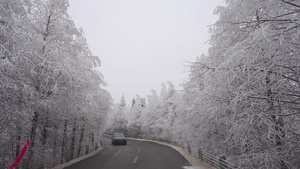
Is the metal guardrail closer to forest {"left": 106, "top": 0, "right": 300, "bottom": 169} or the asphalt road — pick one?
forest {"left": 106, "top": 0, "right": 300, "bottom": 169}

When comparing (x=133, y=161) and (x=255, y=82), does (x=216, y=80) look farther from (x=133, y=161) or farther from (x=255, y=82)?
(x=133, y=161)

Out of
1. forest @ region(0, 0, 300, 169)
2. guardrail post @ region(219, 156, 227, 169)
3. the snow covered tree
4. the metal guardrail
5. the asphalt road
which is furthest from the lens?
the asphalt road

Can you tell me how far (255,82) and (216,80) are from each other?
5.22 feet

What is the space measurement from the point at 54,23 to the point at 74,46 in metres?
1.45

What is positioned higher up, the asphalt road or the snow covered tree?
the snow covered tree

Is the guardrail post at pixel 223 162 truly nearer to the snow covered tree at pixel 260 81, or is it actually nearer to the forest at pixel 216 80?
the forest at pixel 216 80

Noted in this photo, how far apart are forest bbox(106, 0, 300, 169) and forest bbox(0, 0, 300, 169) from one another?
0.09 feet

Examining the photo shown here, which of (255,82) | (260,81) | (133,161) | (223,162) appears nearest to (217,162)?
(223,162)

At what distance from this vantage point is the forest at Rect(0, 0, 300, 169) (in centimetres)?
361

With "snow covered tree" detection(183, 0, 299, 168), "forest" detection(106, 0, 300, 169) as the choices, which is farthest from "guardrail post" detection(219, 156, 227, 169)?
"snow covered tree" detection(183, 0, 299, 168)

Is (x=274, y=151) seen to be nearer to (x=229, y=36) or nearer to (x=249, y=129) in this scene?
(x=249, y=129)

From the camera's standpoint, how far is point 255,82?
12.1 feet

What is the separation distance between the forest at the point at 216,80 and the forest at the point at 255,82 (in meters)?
0.03

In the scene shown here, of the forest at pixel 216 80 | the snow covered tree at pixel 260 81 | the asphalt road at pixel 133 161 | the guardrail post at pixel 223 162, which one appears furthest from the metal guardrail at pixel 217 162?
the snow covered tree at pixel 260 81
